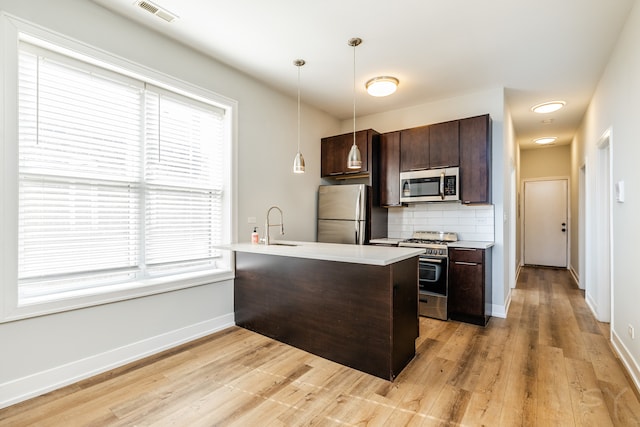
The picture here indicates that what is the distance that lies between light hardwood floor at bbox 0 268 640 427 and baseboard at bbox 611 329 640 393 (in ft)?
0.17

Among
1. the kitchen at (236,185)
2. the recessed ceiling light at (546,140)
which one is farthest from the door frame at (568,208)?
the kitchen at (236,185)

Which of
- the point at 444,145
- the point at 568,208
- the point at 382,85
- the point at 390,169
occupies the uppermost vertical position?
the point at 382,85

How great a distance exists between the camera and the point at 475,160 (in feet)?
12.3

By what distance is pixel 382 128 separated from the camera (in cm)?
488

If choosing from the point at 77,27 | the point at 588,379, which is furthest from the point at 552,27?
the point at 77,27

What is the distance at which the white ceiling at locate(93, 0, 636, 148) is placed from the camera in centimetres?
241

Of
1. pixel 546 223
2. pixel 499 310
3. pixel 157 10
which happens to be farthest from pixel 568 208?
pixel 157 10

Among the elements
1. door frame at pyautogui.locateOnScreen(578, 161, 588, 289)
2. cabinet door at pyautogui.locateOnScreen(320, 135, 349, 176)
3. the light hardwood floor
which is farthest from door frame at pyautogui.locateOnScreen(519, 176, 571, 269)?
cabinet door at pyautogui.locateOnScreen(320, 135, 349, 176)

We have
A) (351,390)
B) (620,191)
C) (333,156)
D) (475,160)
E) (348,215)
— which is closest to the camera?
(351,390)

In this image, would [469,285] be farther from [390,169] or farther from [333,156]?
[333,156]

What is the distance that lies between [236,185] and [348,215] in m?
1.64

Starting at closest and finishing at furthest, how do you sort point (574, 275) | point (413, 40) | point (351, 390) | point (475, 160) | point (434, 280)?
point (351, 390), point (413, 40), point (434, 280), point (475, 160), point (574, 275)

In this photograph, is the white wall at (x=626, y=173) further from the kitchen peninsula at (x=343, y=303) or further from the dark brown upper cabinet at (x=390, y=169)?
the dark brown upper cabinet at (x=390, y=169)

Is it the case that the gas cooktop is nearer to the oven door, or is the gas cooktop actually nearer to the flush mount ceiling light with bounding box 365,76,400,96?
the oven door
